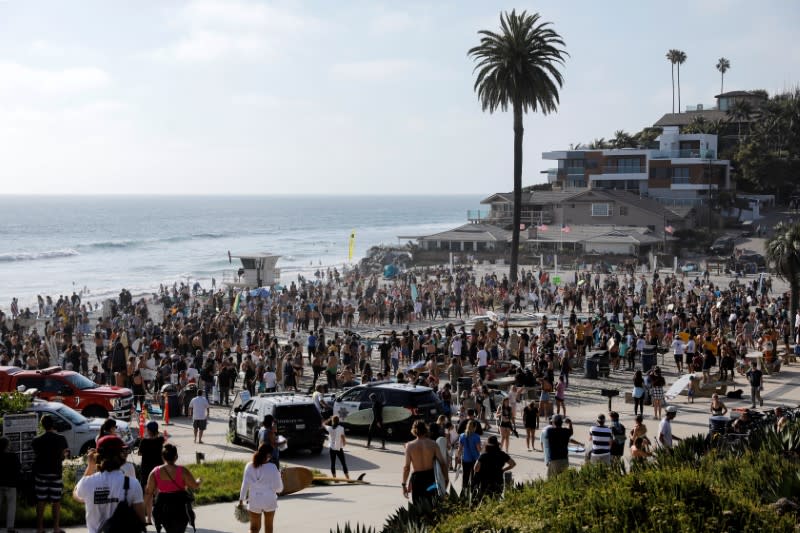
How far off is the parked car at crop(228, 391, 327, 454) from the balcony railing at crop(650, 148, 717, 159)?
3147 inches

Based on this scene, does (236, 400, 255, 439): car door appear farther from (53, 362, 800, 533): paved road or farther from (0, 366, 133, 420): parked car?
(0, 366, 133, 420): parked car

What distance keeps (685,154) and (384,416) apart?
7959 cm

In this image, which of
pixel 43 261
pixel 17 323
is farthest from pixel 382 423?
pixel 43 261

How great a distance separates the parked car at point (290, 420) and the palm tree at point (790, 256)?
22.8 m

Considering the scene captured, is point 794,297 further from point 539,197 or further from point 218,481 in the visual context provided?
point 539,197

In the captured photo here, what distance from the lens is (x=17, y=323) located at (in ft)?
135

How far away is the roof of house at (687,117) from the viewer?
107375 mm

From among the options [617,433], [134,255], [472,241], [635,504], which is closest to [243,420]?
[617,433]

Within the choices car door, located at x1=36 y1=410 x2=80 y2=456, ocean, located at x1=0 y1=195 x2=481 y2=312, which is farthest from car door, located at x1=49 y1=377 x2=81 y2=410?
ocean, located at x1=0 y1=195 x2=481 y2=312

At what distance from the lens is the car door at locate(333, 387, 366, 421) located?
826 inches

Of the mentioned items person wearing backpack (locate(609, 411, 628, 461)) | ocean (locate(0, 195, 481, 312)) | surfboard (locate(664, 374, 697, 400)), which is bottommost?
ocean (locate(0, 195, 481, 312))

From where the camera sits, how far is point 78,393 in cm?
2109

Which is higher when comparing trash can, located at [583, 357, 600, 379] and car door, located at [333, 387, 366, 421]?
car door, located at [333, 387, 366, 421]

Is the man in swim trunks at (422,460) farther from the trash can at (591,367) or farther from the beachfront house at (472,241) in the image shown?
the beachfront house at (472,241)
